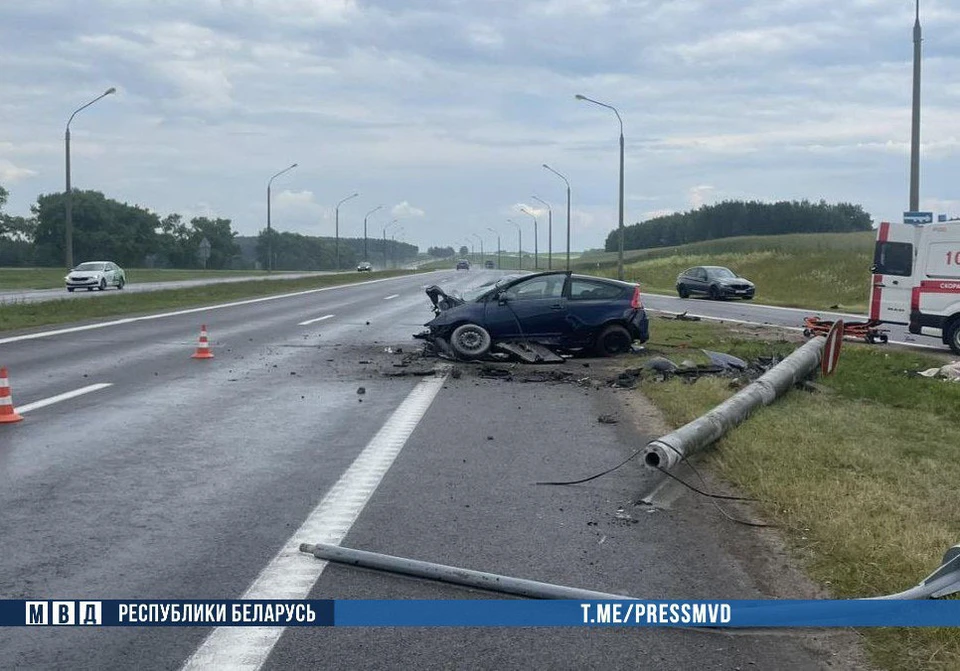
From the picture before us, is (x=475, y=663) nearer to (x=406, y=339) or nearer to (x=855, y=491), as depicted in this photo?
(x=855, y=491)

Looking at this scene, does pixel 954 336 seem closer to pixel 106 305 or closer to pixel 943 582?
pixel 943 582

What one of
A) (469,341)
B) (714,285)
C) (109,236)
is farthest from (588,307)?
(109,236)

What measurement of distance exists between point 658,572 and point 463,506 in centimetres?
172

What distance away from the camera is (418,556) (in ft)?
18.0

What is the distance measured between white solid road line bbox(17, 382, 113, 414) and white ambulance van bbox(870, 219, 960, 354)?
13503 millimetres

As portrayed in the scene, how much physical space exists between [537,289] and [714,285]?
26.8 meters

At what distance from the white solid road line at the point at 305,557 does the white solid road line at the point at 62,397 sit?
3885mm

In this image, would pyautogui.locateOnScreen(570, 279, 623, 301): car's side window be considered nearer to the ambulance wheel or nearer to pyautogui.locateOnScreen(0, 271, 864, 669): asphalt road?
pyautogui.locateOnScreen(0, 271, 864, 669): asphalt road

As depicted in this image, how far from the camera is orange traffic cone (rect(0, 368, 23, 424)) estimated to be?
9.94 meters

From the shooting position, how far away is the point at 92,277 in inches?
1797

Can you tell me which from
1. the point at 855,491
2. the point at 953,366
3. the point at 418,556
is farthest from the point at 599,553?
the point at 953,366

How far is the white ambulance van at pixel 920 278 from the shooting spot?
57.8ft

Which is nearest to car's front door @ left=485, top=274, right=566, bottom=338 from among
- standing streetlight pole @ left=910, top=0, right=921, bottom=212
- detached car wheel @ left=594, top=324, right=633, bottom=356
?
detached car wheel @ left=594, top=324, right=633, bottom=356

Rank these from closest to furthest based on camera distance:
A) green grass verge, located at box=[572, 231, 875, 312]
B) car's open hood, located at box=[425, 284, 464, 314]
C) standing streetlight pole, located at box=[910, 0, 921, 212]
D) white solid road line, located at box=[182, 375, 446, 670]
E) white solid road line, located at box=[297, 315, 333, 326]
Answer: white solid road line, located at box=[182, 375, 446, 670]
car's open hood, located at box=[425, 284, 464, 314]
white solid road line, located at box=[297, 315, 333, 326]
standing streetlight pole, located at box=[910, 0, 921, 212]
green grass verge, located at box=[572, 231, 875, 312]
